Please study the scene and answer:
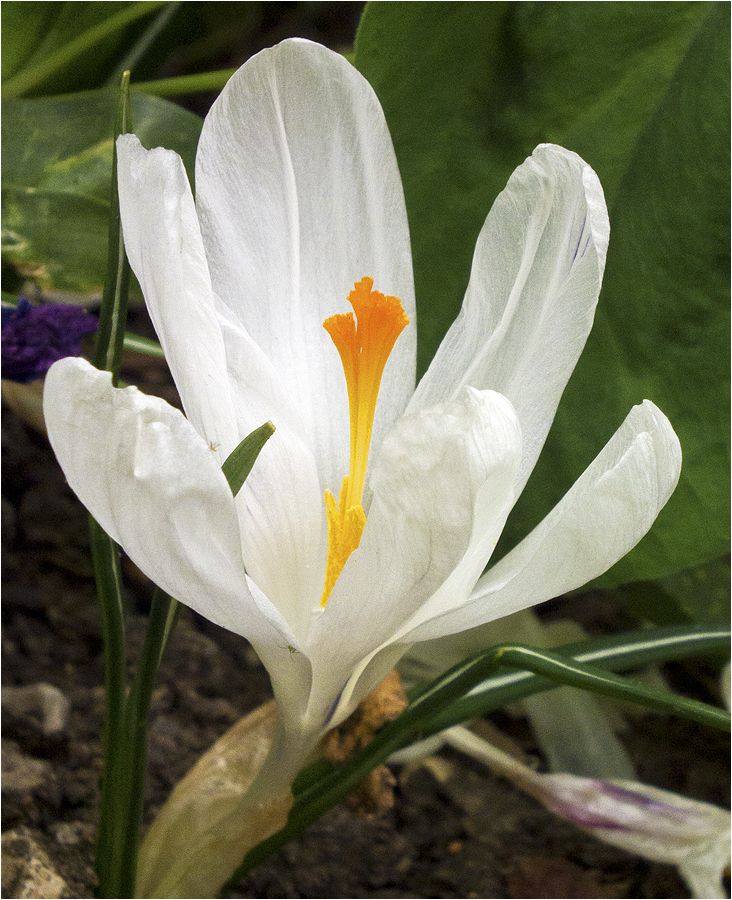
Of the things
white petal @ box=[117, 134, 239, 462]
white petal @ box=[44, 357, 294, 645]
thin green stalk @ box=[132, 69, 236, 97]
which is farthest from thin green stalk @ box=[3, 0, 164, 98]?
A: white petal @ box=[44, 357, 294, 645]

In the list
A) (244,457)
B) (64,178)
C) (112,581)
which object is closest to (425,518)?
(244,457)

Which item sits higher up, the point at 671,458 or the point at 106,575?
the point at 671,458

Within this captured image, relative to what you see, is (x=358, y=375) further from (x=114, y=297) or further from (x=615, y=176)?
(x=615, y=176)

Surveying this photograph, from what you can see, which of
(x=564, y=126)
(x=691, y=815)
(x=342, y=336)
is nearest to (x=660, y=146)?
(x=564, y=126)

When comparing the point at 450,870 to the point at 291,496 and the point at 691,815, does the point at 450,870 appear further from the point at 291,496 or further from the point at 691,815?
the point at 291,496

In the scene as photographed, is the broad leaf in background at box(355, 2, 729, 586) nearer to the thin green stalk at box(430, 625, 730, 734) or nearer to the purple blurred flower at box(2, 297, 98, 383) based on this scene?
the thin green stalk at box(430, 625, 730, 734)
